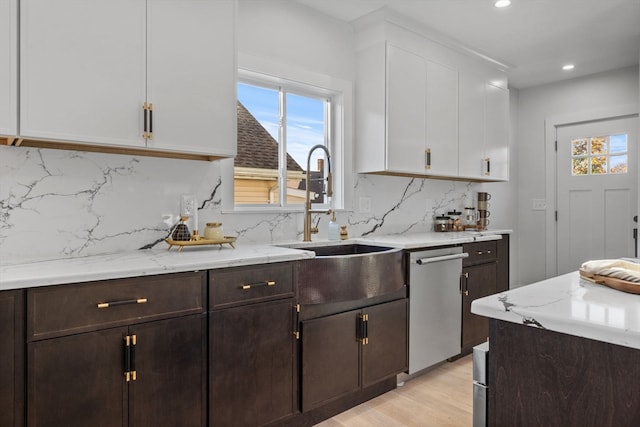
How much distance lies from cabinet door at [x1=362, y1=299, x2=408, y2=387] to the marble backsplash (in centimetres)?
76

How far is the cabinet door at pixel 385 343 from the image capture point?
8.05 ft

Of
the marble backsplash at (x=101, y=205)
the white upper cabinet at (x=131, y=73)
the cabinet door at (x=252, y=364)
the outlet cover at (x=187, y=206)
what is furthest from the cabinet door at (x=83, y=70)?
the cabinet door at (x=252, y=364)

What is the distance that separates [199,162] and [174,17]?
0.77 metres

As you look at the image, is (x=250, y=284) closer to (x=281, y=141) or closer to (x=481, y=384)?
(x=481, y=384)

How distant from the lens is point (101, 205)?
208 cm

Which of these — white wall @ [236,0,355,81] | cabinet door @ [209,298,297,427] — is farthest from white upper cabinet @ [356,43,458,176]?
cabinet door @ [209,298,297,427]

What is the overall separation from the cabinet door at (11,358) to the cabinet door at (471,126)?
3197 mm

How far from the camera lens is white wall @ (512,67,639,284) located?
4.37 m

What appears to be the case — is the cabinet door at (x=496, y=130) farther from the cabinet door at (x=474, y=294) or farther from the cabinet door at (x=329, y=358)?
the cabinet door at (x=329, y=358)

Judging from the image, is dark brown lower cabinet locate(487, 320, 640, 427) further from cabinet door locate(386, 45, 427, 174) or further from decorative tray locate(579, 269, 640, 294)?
cabinet door locate(386, 45, 427, 174)

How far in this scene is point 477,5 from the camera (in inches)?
112

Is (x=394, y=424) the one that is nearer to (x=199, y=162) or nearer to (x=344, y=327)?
(x=344, y=327)

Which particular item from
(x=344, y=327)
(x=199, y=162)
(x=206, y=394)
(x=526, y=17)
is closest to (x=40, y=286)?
(x=206, y=394)

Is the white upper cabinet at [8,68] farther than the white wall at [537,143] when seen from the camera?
No
